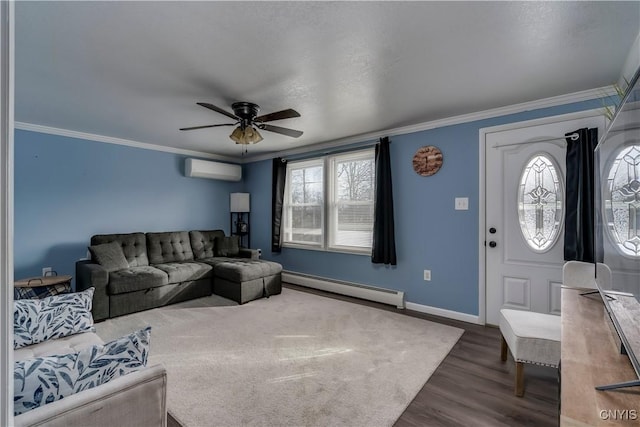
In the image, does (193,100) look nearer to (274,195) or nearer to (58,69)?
(58,69)

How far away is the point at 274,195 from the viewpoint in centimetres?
527

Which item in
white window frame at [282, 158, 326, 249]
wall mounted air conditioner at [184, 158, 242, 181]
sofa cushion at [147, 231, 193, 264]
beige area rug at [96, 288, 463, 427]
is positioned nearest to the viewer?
beige area rug at [96, 288, 463, 427]

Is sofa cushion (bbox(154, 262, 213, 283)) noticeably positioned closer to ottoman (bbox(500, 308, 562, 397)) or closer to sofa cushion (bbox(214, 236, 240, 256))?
sofa cushion (bbox(214, 236, 240, 256))

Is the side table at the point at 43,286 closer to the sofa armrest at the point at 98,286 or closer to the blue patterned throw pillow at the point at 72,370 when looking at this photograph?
the sofa armrest at the point at 98,286

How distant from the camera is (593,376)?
943 mm

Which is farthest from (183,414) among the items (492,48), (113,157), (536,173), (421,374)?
(113,157)

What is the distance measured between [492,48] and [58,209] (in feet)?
16.6

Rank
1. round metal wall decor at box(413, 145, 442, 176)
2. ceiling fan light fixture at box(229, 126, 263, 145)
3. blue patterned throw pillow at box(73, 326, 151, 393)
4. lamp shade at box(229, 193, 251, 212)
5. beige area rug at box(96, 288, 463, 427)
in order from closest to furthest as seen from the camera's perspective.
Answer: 1. blue patterned throw pillow at box(73, 326, 151, 393)
2. beige area rug at box(96, 288, 463, 427)
3. ceiling fan light fixture at box(229, 126, 263, 145)
4. round metal wall decor at box(413, 145, 442, 176)
5. lamp shade at box(229, 193, 251, 212)

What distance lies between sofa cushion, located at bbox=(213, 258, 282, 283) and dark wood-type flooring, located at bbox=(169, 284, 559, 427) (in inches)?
87.3

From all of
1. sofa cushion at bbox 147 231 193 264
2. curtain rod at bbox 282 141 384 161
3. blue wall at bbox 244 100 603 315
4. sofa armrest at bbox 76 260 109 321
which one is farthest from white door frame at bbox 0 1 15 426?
sofa cushion at bbox 147 231 193 264

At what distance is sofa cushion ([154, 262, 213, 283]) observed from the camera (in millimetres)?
3848

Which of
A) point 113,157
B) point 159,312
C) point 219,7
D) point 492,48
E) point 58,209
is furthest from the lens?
point 113,157

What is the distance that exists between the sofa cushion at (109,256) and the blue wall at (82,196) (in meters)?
0.62

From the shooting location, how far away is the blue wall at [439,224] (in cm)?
328
